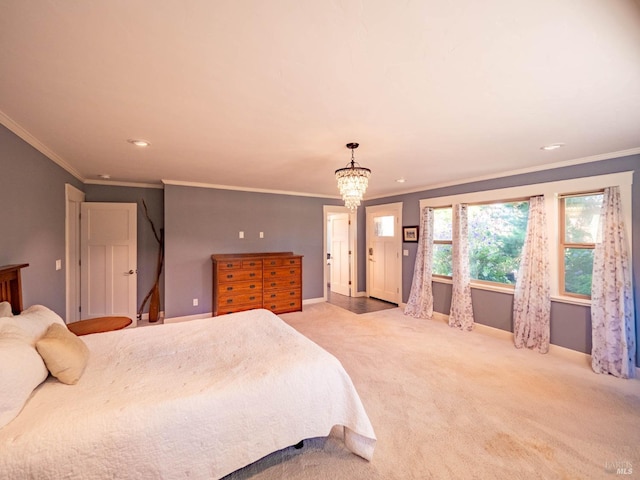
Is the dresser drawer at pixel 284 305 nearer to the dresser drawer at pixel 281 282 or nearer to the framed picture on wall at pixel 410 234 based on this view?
the dresser drawer at pixel 281 282

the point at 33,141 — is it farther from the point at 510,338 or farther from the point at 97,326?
the point at 510,338

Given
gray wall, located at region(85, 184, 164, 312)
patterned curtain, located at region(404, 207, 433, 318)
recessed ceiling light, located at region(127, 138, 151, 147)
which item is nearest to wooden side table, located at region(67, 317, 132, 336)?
gray wall, located at region(85, 184, 164, 312)

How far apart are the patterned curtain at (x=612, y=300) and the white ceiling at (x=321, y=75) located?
0.79 metres

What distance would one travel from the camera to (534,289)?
3.41 metres

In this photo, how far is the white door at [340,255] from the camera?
253 inches

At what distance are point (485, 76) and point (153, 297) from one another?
200 inches

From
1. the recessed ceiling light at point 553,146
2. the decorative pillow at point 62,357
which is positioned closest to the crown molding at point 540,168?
the recessed ceiling light at point 553,146

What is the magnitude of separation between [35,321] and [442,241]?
4957 mm

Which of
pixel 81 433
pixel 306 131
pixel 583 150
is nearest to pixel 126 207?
pixel 306 131

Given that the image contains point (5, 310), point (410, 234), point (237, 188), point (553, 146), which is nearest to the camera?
point (5, 310)

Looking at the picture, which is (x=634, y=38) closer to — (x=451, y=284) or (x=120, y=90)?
(x=120, y=90)

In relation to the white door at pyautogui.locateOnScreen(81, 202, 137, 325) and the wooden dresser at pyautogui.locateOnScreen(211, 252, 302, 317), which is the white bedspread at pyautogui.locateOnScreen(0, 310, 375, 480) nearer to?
the wooden dresser at pyautogui.locateOnScreen(211, 252, 302, 317)

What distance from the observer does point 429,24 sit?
1146 millimetres

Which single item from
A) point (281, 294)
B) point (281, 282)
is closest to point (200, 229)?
point (281, 282)
